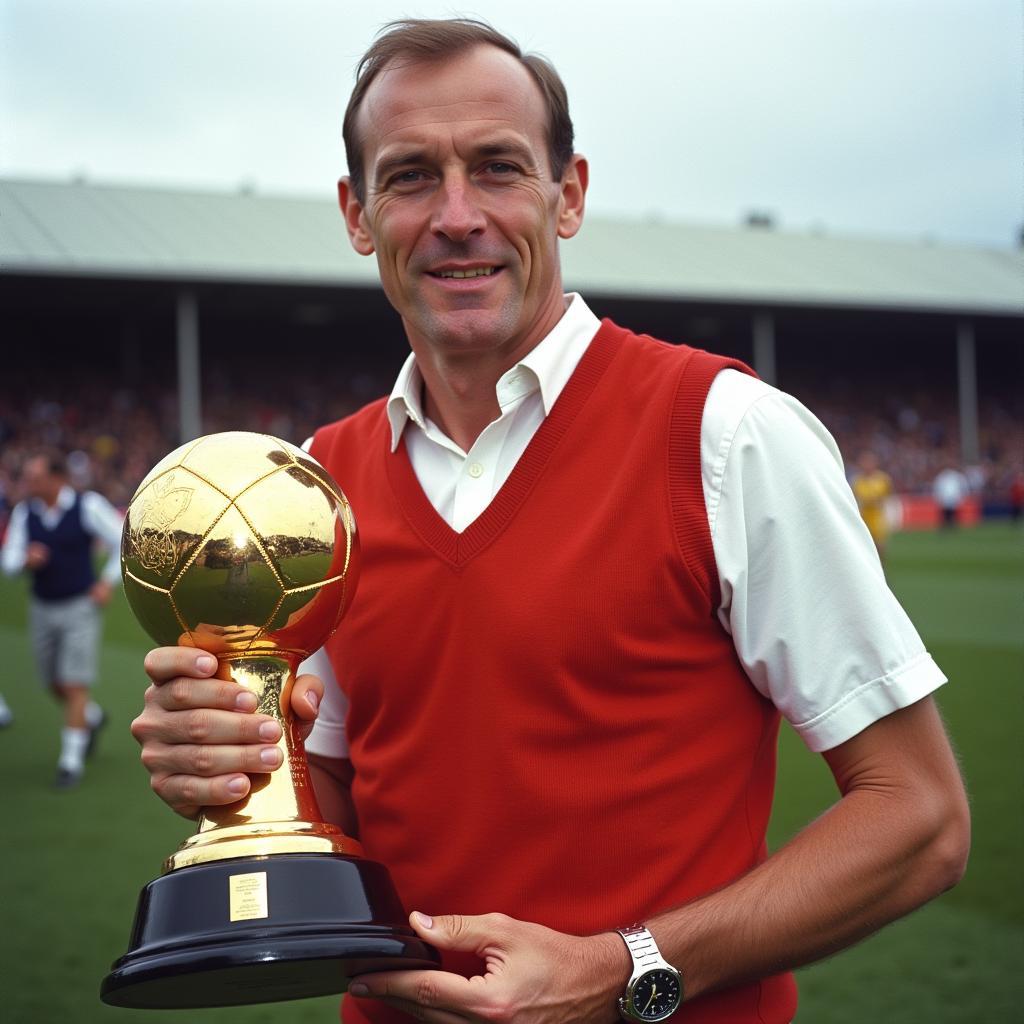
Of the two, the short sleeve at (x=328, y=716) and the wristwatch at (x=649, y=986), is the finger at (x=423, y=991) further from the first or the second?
the short sleeve at (x=328, y=716)

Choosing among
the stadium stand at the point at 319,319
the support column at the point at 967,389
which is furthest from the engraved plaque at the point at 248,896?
the support column at the point at 967,389

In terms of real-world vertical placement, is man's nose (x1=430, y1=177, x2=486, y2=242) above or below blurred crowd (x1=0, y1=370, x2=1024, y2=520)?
below

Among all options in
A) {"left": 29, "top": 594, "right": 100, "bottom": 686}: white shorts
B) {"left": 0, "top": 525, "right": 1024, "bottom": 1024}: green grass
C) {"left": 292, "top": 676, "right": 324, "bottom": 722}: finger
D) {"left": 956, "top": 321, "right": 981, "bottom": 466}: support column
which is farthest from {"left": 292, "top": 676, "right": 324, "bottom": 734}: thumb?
{"left": 956, "top": 321, "right": 981, "bottom": 466}: support column

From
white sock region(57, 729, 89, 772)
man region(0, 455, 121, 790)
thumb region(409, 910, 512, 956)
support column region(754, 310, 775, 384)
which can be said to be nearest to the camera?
thumb region(409, 910, 512, 956)

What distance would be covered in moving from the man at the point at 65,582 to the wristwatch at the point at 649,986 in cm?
688

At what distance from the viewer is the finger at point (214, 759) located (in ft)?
4.84

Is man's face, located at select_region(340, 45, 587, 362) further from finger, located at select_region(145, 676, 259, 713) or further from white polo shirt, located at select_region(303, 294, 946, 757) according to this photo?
finger, located at select_region(145, 676, 259, 713)

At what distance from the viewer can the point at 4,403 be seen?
31594mm

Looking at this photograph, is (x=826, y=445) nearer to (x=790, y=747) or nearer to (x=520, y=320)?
(x=520, y=320)

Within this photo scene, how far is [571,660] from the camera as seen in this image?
1.63 meters

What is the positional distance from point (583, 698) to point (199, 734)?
0.50 metres

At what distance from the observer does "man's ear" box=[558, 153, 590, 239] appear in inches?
78.7

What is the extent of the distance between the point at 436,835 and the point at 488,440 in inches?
23.1

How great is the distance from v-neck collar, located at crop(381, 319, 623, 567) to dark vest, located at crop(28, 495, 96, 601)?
696 cm
